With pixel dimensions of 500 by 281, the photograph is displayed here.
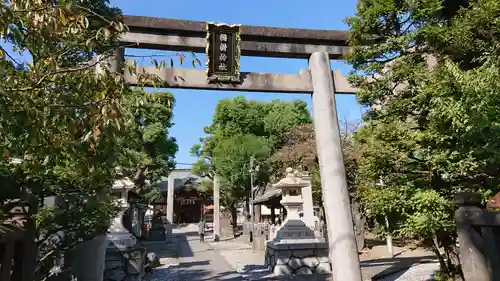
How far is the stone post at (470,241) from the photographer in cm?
321

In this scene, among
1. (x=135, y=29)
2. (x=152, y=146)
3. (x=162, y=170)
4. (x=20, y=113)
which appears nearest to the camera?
(x=20, y=113)

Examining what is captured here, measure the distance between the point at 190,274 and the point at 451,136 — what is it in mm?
8766

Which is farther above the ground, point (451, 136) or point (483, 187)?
point (451, 136)

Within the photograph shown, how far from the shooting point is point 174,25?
5918 mm

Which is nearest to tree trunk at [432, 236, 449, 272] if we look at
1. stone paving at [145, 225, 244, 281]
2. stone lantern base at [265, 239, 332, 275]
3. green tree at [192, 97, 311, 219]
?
stone lantern base at [265, 239, 332, 275]

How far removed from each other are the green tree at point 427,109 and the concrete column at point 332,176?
65cm

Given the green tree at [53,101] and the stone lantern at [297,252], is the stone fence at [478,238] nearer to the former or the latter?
the green tree at [53,101]

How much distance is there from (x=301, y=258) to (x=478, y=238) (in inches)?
273

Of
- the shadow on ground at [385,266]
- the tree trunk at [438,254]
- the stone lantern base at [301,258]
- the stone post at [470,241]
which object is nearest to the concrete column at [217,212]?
the shadow on ground at [385,266]

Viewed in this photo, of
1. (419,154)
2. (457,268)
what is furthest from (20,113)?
(457,268)

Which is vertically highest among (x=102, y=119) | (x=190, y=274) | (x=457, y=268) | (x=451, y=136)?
(x=451, y=136)

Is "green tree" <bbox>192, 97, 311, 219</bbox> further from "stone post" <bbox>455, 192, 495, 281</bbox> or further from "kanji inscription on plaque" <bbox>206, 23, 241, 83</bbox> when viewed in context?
"stone post" <bbox>455, 192, 495, 281</bbox>

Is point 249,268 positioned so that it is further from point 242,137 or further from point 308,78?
point 242,137

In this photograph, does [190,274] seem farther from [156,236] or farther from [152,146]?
[156,236]
